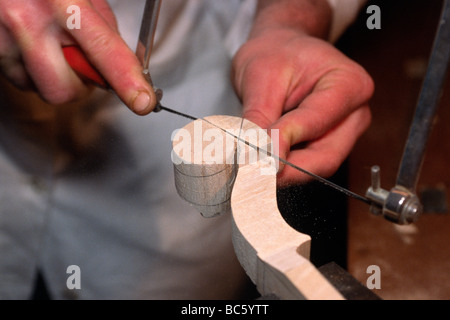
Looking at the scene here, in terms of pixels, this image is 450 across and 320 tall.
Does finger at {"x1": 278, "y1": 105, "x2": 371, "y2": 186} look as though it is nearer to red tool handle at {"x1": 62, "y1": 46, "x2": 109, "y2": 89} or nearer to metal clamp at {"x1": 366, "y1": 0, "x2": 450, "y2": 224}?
metal clamp at {"x1": 366, "y1": 0, "x2": 450, "y2": 224}

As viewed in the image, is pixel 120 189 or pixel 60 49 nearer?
pixel 60 49

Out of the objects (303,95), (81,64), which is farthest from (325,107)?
(81,64)

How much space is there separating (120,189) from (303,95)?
1.23 feet

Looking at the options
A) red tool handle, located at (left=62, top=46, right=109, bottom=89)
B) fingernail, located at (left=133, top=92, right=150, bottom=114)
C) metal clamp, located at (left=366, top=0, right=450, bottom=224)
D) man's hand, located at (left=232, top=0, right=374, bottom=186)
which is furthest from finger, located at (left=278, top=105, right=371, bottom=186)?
red tool handle, located at (left=62, top=46, right=109, bottom=89)

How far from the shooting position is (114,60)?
2.22ft

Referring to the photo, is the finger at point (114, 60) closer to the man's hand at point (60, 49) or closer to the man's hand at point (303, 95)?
the man's hand at point (60, 49)

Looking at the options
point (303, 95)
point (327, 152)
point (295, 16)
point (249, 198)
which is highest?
point (295, 16)

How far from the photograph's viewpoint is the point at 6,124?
870 millimetres

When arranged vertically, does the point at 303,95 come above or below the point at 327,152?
above

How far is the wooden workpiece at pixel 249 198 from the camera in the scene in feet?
1.34

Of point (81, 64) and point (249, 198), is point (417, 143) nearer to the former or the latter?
point (249, 198)

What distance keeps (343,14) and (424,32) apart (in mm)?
621

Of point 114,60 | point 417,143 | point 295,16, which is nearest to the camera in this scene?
point 417,143

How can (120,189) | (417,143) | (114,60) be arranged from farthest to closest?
1. (120,189)
2. (114,60)
3. (417,143)
